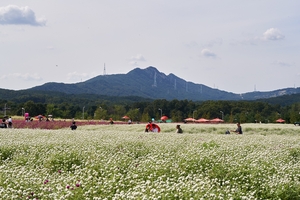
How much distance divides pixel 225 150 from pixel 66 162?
261 inches

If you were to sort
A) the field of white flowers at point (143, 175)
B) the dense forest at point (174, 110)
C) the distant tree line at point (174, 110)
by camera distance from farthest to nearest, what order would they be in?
the dense forest at point (174, 110), the distant tree line at point (174, 110), the field of white flowers at point (143, 175)

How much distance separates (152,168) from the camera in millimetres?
11055

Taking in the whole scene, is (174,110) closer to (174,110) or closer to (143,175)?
(174,110)

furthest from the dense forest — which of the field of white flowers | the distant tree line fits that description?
the field of white flowers

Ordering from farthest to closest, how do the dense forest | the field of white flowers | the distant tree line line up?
1. the dense forest
2. the distant tree line
3. the field of white flowers

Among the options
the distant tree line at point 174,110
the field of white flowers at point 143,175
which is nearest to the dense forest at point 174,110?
the distant tree line at point 174,110

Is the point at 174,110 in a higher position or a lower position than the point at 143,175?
higher

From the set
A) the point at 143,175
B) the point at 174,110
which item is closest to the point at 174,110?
the point at 174,110

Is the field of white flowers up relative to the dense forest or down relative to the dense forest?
down

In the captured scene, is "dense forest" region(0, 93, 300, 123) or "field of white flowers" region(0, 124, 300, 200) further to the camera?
"dense forest" region(0, 93, 300, 123)

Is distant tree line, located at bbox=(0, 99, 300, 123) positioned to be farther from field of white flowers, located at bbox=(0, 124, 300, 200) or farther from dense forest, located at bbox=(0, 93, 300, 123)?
field of white flowers, located at bbox=(0, 124, 300, 200)

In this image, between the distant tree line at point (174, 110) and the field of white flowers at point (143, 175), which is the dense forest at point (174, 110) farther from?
the field of white flowers at point (143, 175)

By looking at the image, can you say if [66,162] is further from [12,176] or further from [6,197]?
[6,197]

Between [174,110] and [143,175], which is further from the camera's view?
[174,110]
